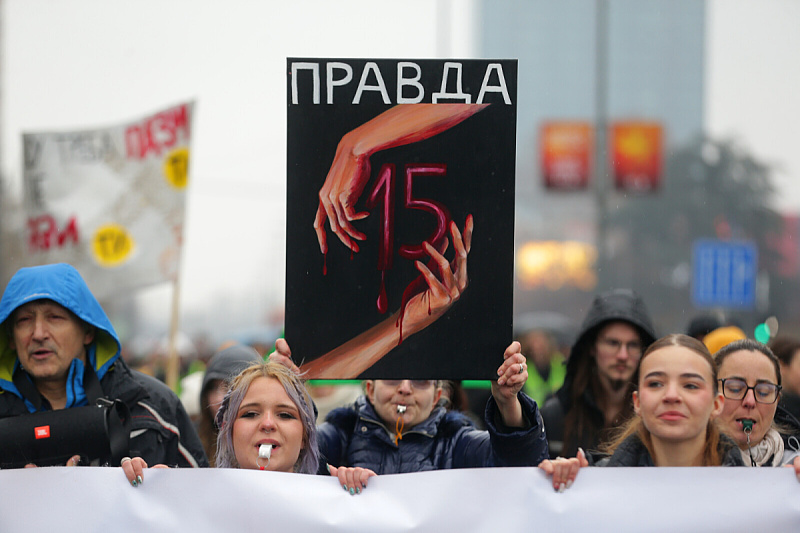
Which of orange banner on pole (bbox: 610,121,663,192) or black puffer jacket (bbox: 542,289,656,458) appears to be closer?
black puffer jacket (bbox: 542,289,656,458)

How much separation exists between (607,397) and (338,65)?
74.9 inches

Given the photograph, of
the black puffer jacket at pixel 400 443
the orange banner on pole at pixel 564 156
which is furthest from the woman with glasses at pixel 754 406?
the orange banner on pole at pixel 564 156

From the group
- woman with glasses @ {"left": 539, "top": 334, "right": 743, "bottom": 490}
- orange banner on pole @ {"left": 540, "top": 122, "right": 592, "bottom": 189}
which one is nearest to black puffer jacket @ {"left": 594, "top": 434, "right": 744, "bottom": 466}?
woman with glasses @ {"left": 539, "top": 334, "right": 743, "bottom": 490}

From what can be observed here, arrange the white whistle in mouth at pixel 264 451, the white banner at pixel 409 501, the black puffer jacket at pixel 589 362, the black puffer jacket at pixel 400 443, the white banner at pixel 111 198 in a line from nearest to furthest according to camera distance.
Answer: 1. the white banner at pixel 409 501
2. the white whistle in mouth at pixel 264 451
3. the black puffer jacket at pixel 400 443
4. the black puffer jacket at pixel 589 362
5. the white banner at pixel 111 198

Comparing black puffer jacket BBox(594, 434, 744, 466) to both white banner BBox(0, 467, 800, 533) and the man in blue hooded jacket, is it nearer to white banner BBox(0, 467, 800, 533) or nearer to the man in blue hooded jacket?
white banner BBox(0, 467, 800, 533)

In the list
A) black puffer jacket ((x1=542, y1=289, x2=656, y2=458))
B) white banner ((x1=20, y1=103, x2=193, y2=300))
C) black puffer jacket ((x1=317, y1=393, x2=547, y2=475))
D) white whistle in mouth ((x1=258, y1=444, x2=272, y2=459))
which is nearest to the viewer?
Answer: white whistle in mouth ((x1=258, y1=444, x2=272, y2=459))

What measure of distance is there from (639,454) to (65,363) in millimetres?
1790

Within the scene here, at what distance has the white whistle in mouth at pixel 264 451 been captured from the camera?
9.07 feet

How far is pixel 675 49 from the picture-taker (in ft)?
117

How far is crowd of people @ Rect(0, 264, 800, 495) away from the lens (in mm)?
2680

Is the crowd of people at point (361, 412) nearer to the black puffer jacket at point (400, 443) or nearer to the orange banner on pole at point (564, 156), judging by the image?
the black puffer jacket at point (400, 443)

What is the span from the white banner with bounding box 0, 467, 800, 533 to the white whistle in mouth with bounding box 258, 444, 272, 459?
7cm

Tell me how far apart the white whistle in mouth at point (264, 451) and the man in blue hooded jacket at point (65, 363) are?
18.4 inches

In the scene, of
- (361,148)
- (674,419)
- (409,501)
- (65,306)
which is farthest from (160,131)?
(674,419)
